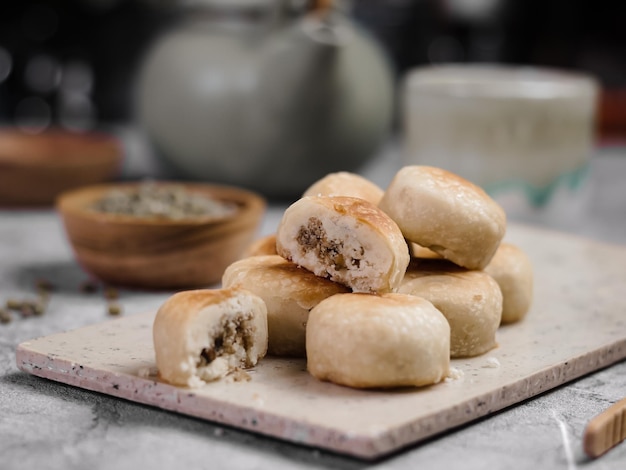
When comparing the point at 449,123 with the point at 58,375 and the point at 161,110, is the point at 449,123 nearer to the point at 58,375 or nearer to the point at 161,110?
the point at 161,110

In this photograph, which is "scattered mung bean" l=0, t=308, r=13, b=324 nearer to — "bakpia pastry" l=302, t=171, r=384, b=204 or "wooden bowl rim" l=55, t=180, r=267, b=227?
"wooden bowl rim" l=55, t=180, r=267, b=227

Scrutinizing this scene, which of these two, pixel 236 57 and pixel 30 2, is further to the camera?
pixel 30 2

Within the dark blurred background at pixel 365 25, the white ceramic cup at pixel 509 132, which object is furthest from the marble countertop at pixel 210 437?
the dark blurred background at pixel 365 25

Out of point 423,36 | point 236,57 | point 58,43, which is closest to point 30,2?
point 58,43

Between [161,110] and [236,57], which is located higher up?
[236,57]

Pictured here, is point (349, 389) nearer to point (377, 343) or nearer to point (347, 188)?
point (377, 343)
